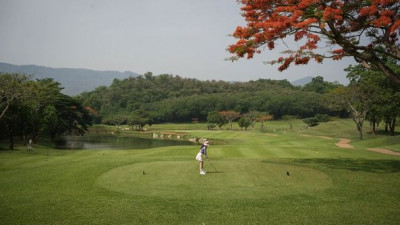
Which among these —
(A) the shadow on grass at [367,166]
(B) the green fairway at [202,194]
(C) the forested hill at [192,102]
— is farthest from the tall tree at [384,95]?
(C) the forested hill at [192,102]

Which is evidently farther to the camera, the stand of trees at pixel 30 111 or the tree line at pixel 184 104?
the tree line at pixel 184 104

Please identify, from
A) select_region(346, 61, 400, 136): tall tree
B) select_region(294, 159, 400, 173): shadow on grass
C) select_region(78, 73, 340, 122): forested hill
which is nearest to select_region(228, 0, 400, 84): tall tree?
select_region(294, 159, 400, 173): shadow on grass

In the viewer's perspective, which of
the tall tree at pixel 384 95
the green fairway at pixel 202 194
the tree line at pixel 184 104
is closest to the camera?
the green fairway at pixel 202 194

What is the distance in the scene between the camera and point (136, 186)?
1293 cm

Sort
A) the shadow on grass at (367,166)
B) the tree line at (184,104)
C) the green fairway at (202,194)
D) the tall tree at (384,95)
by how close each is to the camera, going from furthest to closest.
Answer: the tall tree at (384,95) → the tree line at (184,104) → the shadow on grass at (367,166) → the green fairway at (202,194)

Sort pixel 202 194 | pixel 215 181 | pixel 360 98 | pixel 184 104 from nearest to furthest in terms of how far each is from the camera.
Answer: pixel 202 194 → pixel 215 181 → pixel 360 98 → pixel 184 104

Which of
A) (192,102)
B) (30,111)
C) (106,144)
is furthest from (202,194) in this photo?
(192,102)

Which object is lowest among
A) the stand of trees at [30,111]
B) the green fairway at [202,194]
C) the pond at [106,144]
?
the pond at [106,144]

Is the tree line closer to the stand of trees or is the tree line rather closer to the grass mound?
the stand of trees

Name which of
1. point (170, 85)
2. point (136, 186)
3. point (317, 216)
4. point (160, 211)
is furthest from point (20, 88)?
point (170, 85)

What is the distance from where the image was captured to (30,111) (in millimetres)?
43531

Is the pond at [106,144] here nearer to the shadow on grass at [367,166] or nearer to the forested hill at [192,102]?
the shadow on grass at [367,166]

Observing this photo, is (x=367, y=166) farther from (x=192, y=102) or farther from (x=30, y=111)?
(x=192, y=102)

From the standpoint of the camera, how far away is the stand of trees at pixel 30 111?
35.6 m
